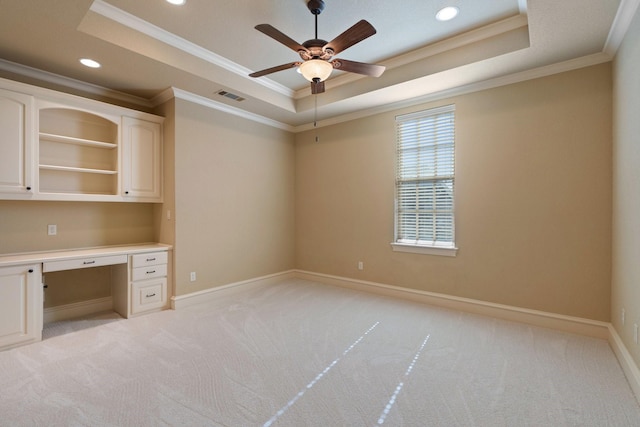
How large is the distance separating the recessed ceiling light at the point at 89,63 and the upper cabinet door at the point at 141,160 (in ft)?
2.10

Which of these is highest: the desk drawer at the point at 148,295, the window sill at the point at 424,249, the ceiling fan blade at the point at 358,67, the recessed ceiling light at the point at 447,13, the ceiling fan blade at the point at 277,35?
the recessed ceiling light at the point at 447,13

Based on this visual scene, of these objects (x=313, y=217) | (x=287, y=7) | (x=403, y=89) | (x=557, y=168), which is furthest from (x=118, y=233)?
(x=557, y=168)

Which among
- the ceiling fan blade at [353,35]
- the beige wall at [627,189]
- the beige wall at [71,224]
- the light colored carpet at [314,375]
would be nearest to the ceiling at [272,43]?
the beige wall at [627,189]

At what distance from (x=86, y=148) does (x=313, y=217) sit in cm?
330

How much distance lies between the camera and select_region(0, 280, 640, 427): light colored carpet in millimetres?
1866

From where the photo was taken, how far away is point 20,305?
2.75 m

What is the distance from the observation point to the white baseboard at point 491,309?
9.84 ft

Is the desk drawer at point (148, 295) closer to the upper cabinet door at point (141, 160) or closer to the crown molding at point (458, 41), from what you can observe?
the upper cabinet door at point (141, 160)

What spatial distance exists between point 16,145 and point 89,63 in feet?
3.52

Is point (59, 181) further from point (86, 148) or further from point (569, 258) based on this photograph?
point (569, 258)

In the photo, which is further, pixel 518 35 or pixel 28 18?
pixel 518 35

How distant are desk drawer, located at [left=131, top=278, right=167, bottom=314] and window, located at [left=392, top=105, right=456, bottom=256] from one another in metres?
3.15

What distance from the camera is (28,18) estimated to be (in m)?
2.37

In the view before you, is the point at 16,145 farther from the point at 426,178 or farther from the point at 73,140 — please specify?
the point at 426,178
